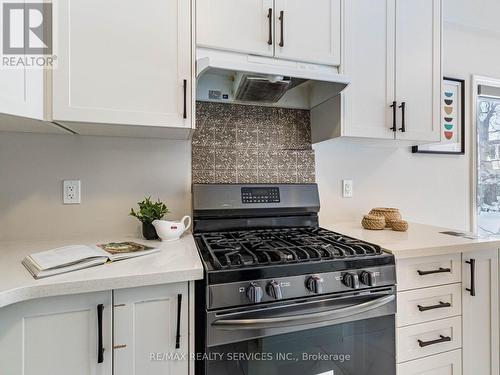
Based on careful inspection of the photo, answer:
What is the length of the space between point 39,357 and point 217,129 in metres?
1.29

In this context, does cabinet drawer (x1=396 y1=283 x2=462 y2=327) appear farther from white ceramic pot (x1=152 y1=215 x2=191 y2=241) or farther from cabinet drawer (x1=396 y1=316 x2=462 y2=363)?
white ceramic pot (x1=152 y1=215 x2=191 y2=241)

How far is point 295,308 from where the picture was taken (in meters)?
1.08

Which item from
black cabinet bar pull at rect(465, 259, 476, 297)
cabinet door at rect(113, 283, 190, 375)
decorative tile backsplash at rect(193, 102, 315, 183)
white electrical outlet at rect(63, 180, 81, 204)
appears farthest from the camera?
decorative tile backsplash at rect(193, 102, 315, 183)

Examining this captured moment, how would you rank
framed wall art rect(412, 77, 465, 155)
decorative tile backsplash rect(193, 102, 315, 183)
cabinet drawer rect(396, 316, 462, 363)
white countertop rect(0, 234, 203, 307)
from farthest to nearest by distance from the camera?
framed wall art rect(412, 77, 465, 155) → decorative tile backsplash rect(193, 102, 315, 183) → cabinet drawer rect(396, 316, 462, 363) → white countertop rect(0, 234, 203, 307)

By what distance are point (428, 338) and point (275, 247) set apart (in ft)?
2.73

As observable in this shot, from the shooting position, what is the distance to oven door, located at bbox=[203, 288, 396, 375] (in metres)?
1.01

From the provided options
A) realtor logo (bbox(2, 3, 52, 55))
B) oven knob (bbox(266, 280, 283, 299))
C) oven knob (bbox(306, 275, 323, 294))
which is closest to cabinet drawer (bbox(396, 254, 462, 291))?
oven knob (bbox(306, 275, 323, 294))

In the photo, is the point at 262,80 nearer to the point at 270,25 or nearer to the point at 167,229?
the point at 270,25

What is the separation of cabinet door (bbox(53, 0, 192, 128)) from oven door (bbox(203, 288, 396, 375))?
86 centimetres

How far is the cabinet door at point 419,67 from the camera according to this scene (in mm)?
1688

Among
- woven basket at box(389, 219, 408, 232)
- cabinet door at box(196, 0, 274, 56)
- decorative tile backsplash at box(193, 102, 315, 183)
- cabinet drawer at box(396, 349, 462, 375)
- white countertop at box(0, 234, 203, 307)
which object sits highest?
cabinet door at box(196, 0, 274, 56)

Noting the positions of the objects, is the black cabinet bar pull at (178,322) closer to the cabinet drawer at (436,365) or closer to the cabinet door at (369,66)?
the cabinet drawer at (436,365)

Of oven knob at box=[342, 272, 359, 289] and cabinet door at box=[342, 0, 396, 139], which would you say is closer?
oven knob at box=[342, 272, 359, 289]

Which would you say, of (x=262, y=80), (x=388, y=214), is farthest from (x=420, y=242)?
(x=262, y=80)
